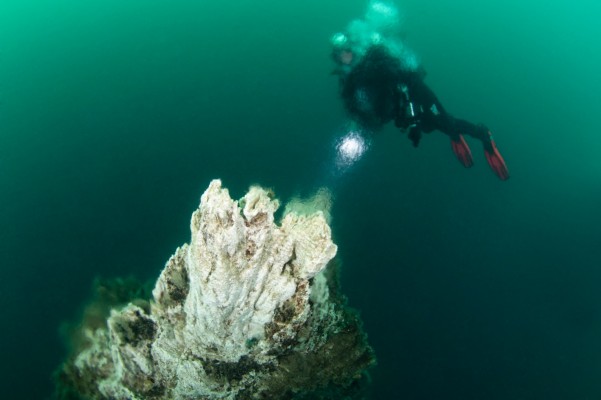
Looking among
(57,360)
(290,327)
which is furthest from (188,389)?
(57,360)

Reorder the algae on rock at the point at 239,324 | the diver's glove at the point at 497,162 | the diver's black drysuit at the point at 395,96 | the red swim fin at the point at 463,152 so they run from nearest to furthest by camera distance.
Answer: the algae on rock at the point at 239,324, the diver's black drysuit at the point at 395,96, the diver's glove at the point at 497,162, the red swim fin at the point at 463,152

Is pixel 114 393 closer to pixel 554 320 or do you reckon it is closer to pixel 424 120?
pixel 424 120

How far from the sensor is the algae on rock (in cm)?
462

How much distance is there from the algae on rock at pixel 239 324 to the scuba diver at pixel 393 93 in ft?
23.5

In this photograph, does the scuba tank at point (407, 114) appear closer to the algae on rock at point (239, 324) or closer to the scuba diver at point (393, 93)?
the scuba diver at point (393, 93)

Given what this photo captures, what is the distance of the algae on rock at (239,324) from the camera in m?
4.62

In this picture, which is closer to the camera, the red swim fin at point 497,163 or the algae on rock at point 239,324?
the algae on rock at point 239,324

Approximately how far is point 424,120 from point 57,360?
14.3 metres

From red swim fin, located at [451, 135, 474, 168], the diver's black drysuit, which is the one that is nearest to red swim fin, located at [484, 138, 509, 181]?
the diver's black drysuit

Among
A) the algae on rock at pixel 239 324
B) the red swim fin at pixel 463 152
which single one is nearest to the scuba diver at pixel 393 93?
the red swim fin at pixel 463 152

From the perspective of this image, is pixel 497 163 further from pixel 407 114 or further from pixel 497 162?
pixel 407 114

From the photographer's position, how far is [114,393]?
641cm

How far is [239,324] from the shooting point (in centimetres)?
545

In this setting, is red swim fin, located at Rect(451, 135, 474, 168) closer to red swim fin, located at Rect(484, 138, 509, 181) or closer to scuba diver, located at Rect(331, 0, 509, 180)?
scuba diver, located at Rect(331, 0, 509, 180)
